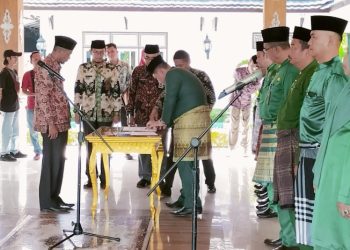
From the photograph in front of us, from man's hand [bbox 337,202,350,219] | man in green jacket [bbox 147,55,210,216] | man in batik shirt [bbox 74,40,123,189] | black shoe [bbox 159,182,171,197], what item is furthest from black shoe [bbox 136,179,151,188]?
man's hand [bbox 337,202,350,219]

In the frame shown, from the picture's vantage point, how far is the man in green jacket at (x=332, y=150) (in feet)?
Answer: 8.55

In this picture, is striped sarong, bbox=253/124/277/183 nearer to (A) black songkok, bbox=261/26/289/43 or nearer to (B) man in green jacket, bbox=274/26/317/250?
(B) man in green jacket, bbox=274/26/317/250

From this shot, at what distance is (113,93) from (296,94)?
2934 millimetres

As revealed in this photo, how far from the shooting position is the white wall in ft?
48.1

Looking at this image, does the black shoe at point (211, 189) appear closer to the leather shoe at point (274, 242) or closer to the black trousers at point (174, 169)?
the black trousers at point (174, 169)

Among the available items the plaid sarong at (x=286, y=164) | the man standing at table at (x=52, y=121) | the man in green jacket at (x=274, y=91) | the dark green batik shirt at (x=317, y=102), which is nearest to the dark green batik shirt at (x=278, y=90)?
the man in green jacket at (x=274, y=91)

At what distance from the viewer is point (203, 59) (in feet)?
49.8

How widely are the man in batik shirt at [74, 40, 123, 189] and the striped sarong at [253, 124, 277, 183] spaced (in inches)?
87.1

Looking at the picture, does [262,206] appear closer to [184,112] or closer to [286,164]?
[184,112]

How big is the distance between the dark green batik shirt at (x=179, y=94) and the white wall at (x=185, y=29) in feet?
31.0

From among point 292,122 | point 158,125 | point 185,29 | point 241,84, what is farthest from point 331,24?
point 185,29

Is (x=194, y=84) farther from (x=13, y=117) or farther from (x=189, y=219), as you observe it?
(x=13, y=117)

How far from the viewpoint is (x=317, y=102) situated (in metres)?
3.28

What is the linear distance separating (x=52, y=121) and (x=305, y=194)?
2.58m
